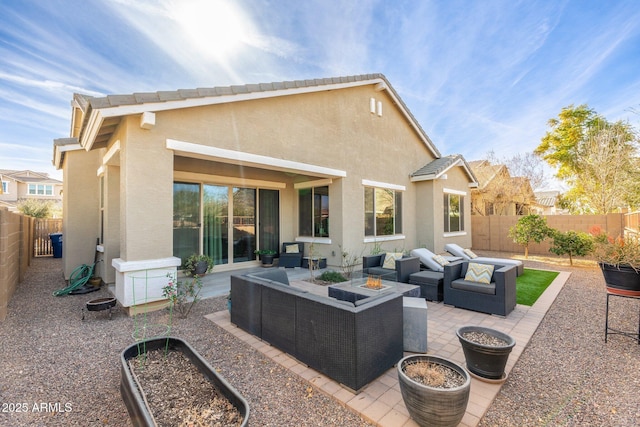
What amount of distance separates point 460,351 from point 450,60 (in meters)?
11.3

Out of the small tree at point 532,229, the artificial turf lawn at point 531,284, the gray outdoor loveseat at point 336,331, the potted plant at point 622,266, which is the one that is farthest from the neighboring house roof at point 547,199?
the gray outdoor loveseat at point 336,331

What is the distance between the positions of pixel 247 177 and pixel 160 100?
4.32m

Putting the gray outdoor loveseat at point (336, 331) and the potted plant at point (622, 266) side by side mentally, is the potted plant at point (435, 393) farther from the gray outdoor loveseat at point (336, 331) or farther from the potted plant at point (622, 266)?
the potted plant at point (622, 266)

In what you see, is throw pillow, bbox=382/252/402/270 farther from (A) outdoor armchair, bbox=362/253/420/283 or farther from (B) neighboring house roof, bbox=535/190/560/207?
(B) neighboring house roof, bbox=535/190/560/207

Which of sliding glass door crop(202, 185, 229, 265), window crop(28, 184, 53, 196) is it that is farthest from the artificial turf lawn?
window crop(28, 184, 53, 196)

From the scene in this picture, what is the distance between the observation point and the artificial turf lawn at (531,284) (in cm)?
625

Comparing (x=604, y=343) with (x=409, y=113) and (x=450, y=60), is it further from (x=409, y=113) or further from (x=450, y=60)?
(x=450, y=60)

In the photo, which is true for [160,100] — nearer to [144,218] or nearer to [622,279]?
[144,218]

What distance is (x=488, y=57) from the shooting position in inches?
420

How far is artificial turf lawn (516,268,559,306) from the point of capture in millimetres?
6254

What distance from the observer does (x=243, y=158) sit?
6395mm

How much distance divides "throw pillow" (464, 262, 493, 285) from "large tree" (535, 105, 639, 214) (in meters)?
12.7

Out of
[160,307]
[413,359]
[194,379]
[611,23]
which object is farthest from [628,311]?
[160,307]

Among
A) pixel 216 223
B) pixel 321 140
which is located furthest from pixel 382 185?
pixel 216 223
